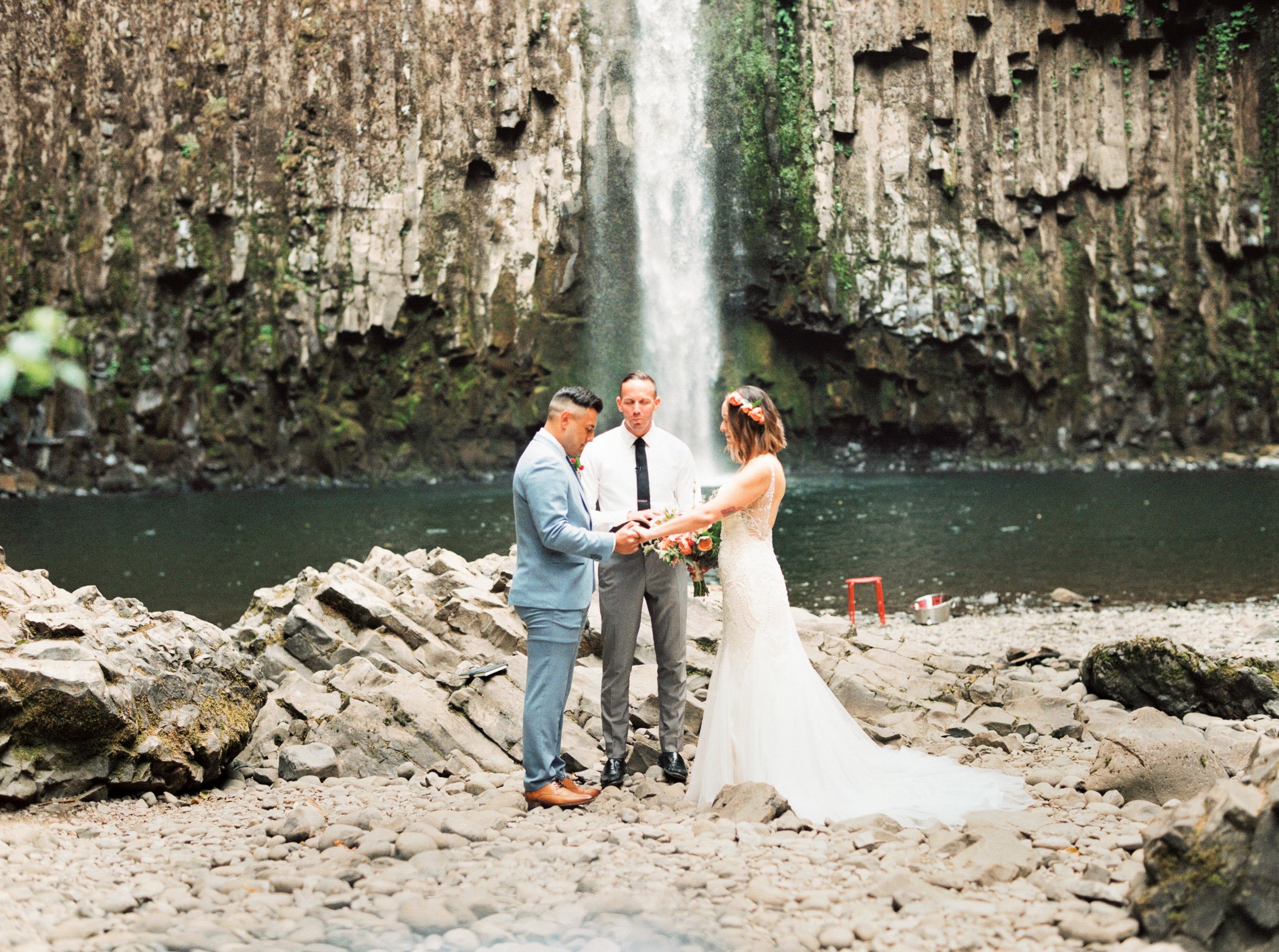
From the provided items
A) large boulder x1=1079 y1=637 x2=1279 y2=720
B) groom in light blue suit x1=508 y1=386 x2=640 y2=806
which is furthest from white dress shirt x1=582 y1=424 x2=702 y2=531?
large boulder x1=1079 y1=637 x2=1279 y2=720

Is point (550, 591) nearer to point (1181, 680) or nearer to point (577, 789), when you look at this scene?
point (577, 789)

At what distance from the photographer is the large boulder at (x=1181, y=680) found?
865 cm

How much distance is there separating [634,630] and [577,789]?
A: 1.14m

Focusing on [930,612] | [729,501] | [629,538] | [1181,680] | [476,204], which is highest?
[476,204]

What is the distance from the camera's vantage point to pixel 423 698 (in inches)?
311

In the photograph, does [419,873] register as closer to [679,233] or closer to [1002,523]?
[1002,523]

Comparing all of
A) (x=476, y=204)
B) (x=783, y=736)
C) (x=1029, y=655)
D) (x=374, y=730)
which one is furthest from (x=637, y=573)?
(x=476, y=204)

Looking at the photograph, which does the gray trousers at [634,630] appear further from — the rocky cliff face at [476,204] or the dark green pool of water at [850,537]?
the rocky cliff face at [476,204]

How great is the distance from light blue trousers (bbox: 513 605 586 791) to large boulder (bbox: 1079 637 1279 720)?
574 centimetres

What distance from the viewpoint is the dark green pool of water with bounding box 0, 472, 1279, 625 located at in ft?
64.0

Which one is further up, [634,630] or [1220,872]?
[634,630]

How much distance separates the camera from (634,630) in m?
6.79

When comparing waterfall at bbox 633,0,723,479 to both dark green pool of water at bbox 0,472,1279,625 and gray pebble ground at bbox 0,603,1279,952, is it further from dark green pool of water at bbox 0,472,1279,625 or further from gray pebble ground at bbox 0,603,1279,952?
gray pebble ground at bbox 0,603,1279,952

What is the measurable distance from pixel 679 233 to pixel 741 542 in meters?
44.3
